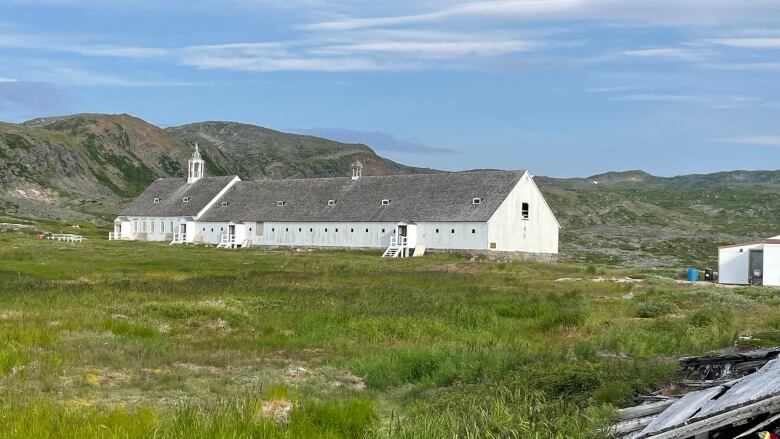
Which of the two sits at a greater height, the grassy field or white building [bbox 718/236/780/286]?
white building [bbox 718/236/780/286]

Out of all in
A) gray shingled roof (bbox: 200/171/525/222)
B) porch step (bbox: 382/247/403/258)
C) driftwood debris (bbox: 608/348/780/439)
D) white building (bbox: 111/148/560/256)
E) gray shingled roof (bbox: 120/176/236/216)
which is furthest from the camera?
gray shingled roof (bbox: 120/176/236/216)

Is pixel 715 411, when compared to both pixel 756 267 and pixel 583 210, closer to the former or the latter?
pixel 756 267

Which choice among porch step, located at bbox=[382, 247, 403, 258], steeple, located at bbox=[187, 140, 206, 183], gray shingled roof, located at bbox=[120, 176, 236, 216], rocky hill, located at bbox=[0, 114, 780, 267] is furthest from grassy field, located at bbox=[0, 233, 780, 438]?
steeple, located at bbox=[187, 140, 206, 183]

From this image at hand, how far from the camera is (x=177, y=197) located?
87.8 meters

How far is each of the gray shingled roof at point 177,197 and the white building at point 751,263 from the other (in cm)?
5293

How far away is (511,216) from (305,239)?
18.6 metres

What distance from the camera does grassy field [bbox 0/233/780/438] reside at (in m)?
10.6

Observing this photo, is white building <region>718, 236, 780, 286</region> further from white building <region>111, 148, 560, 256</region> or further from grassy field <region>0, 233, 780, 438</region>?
white building <region>111, 148, 560, 256</region>

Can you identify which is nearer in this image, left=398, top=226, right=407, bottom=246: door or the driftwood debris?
the driftwood debris

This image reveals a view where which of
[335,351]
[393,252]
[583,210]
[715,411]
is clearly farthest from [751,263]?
[583,210]

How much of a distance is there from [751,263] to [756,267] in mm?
352

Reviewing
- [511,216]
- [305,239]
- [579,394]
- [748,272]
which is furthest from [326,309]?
[305,239]

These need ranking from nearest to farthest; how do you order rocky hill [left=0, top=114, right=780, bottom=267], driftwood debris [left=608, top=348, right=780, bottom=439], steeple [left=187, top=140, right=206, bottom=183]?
driftwood debris [left=608, top=348, right=780, bottom=439], steeple [left=187, top=140, right=206, bottom=183], rocky hill [left=0, top=114, right=780, bottom=267]

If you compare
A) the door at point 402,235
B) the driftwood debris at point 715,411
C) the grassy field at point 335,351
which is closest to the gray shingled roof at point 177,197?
the door at point 402,235
